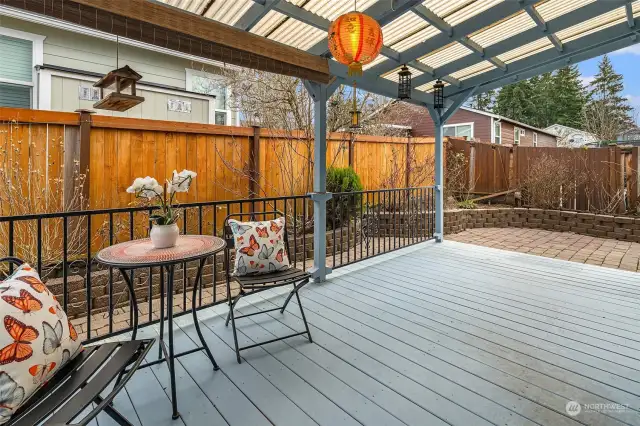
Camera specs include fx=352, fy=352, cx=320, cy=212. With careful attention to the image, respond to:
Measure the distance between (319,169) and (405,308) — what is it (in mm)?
1621

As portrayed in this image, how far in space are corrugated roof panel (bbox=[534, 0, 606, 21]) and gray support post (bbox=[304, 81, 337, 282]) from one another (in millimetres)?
2110

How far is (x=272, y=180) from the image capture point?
18.2 ft

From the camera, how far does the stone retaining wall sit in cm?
618

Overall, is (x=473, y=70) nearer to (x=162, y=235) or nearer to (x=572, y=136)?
(x=162, y=235)

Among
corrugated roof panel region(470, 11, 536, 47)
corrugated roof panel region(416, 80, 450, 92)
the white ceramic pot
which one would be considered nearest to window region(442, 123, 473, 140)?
corrugated roof panel region(416, 80, 450, 92)

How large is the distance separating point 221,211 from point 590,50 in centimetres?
491

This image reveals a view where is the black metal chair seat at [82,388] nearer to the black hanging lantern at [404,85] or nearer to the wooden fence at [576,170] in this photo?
the black hanging lantern at [404,85]

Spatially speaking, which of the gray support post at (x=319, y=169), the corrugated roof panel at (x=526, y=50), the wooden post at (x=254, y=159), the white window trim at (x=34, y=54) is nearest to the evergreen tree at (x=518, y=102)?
the corrugated roof panel at (x=526, y=50)

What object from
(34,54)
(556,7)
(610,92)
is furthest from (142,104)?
(610,92)

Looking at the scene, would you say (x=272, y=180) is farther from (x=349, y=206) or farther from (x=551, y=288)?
(x=551, y=288)

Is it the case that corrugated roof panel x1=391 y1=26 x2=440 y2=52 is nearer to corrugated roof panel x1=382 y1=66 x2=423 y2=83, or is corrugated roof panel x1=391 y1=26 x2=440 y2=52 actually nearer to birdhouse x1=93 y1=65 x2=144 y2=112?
corrugated roof panel x1=382 y1=66 x2=423 y2=83

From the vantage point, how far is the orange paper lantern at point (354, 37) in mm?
2400

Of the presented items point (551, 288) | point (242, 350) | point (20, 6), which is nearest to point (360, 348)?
point (242, 350)

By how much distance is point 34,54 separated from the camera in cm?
579
